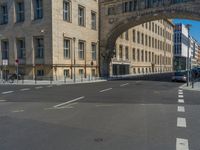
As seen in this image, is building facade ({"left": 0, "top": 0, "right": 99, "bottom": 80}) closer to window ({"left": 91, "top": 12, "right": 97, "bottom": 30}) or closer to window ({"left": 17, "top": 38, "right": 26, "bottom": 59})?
window ({"left": 17, "top": 38, "right": 26, "bottom": 59})

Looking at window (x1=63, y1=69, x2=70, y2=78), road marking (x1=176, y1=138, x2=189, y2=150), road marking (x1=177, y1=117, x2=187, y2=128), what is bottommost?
road marking (x1=176, y1=138, x2=189, y2=150)

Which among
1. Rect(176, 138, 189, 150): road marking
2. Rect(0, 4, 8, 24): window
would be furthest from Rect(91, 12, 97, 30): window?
Rect(176, 138, 189, 150): road marking

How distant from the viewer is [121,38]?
5122 cm

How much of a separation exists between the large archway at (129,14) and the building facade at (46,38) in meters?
4.11

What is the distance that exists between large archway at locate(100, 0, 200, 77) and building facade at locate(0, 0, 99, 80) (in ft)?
13.5

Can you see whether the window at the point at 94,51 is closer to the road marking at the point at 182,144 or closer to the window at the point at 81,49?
the window at the point at 81,49

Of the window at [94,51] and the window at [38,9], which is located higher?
the window at [38,9]

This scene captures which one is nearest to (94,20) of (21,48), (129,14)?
(129,14)

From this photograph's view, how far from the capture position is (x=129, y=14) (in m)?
39.9

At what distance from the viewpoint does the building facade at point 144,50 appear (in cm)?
5166

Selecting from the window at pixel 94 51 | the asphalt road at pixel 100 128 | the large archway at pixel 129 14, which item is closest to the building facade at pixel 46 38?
the window at pixel 94 51

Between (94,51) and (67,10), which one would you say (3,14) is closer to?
(67,10)

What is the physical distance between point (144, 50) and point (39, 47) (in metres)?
36.0

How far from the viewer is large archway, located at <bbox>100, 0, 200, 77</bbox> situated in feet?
114
